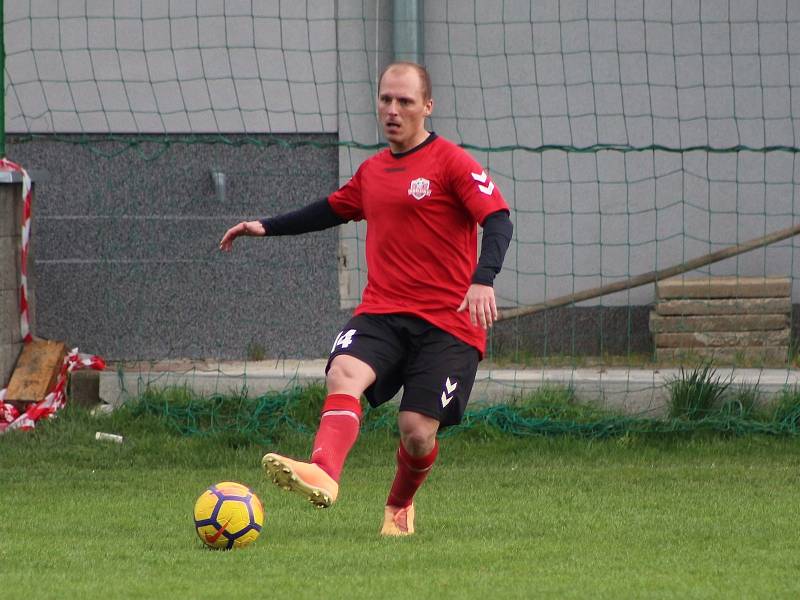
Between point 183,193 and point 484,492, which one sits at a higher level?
point 183,193

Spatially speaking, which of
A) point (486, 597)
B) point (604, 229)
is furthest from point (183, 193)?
point (486, 597)

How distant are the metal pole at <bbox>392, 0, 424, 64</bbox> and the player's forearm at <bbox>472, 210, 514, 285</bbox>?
538cm

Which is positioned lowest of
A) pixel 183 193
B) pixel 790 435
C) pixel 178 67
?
pixel 790 435

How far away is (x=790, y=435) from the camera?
9133mm

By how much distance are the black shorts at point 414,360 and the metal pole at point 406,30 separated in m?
5.37

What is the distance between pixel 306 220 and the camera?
6586 millimetres

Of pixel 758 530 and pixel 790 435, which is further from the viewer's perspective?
pixel 790 435

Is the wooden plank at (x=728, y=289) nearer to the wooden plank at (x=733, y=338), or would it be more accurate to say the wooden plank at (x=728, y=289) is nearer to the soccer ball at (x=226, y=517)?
the wooden plank at (x=733, y=338)

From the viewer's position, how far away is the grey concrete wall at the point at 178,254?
1124cm

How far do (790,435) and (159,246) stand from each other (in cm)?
508

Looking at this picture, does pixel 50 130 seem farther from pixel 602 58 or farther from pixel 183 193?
pixel 602 58

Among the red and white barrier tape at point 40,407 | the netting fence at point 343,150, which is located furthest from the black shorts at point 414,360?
A: the netting fence at point 343,150

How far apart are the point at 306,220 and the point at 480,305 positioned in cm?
132

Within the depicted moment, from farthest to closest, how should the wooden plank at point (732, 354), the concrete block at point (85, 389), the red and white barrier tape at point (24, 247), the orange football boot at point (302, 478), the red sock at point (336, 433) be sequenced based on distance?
1. the wooden plank at point (732, 354)
2. the concrete block at point (85, 389)
3. the red and white barrier tape at point (24, 247)
4. the red sock at point (336, 433)
5. the orange football boot at point (302, 478)
